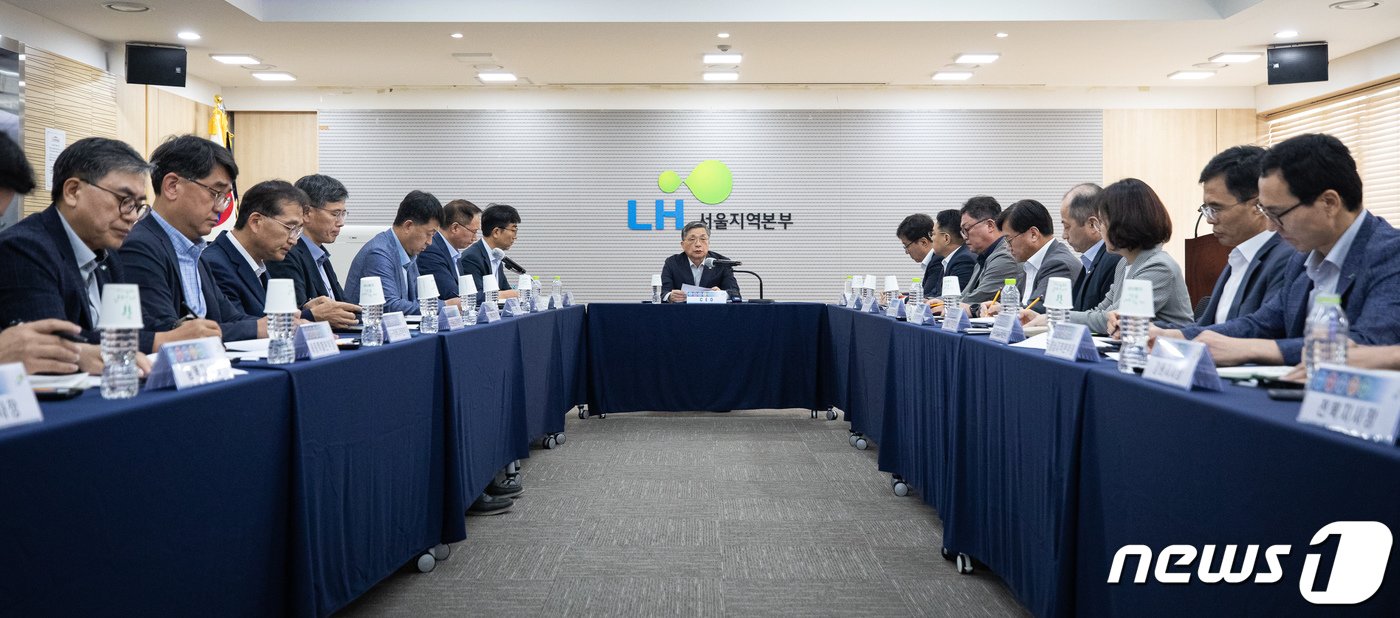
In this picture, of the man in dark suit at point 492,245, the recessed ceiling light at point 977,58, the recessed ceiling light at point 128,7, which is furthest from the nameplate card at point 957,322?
the recessed ceiling light at point 128,7

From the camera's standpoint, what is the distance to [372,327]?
255cm

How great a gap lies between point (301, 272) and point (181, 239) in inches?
39.4

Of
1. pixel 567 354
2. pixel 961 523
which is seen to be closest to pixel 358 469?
pixel 961 523

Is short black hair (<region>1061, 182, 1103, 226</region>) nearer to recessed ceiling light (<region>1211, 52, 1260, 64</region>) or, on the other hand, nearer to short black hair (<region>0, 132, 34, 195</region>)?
short black hair (<region>0, 132, 34, 195</region>)

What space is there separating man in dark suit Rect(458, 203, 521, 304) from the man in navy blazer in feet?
13.5

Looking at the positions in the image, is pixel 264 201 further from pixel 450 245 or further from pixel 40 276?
pixel 450 245

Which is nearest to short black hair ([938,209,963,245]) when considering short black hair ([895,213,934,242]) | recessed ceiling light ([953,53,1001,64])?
short black hair ([895,213,934,242])

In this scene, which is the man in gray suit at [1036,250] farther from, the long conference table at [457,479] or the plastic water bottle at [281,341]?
the plastic water bottle at [281,341]

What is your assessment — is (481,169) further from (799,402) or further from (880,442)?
(880,442)

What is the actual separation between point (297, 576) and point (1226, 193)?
2621mm

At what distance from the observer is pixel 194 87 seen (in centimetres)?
857

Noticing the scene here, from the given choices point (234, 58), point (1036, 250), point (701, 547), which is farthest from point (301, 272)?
point (234, 58)

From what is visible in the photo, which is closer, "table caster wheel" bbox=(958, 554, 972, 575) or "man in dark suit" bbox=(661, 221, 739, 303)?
"table caster wheel" bbox=(958, 554, 972, 575)

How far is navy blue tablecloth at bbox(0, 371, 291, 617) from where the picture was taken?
112 cm
